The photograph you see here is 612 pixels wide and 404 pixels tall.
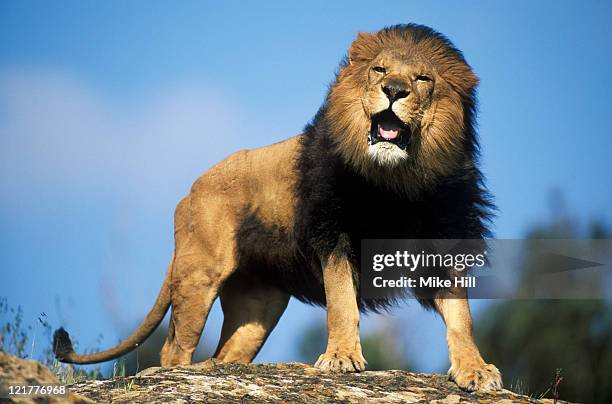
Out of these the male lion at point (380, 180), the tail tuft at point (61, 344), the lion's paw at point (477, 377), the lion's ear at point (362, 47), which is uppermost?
the lion's ear at point (362, 47)

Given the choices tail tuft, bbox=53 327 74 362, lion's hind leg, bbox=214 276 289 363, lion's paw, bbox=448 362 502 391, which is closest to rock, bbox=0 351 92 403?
lion's paw, bbox=448 362 502 391

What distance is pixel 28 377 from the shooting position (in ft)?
13.2

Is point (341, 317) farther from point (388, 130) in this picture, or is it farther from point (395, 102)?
point (395, 102)

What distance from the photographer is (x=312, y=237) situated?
20.4ft

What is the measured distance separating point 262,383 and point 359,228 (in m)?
1.23

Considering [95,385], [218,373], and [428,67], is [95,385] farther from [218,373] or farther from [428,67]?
[428,67]

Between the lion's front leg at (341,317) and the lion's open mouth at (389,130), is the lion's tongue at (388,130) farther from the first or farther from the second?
the lion's front leg at (341,317)

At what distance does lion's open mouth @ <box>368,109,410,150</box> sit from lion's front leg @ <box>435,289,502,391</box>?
907mm

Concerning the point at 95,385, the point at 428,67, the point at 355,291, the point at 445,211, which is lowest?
the point at 95,385

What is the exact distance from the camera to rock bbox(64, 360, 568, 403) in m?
4.91

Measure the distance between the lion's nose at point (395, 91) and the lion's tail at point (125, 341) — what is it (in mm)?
2674

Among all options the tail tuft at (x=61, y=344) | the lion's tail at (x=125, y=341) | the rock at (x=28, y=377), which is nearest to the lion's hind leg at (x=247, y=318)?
the lion's tail at (x=125, y=341)

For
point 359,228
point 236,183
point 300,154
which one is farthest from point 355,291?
point 236,183

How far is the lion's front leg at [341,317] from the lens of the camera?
5750 millimetres
